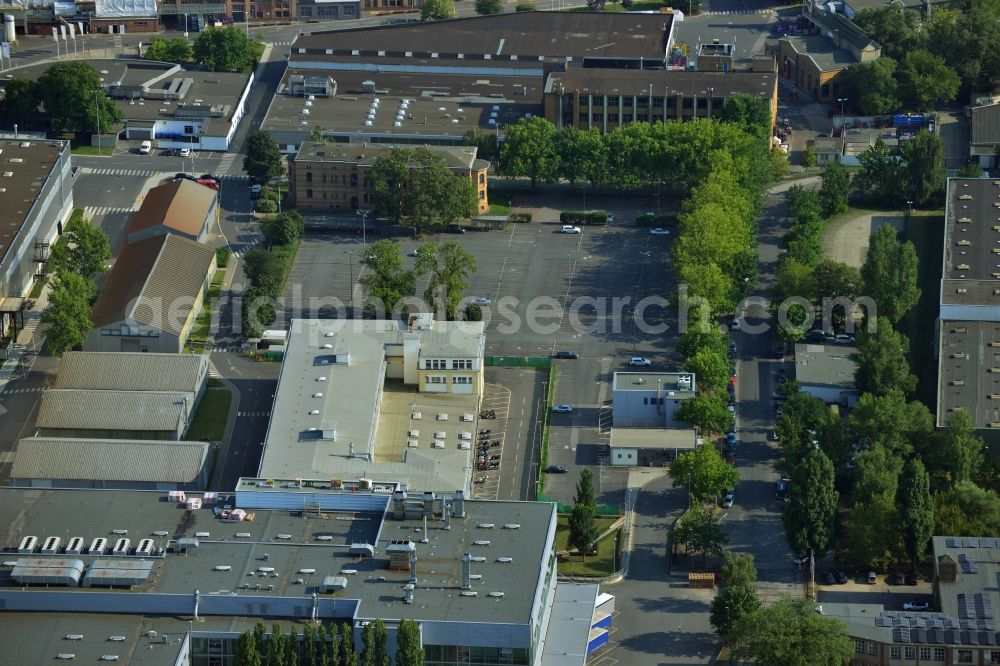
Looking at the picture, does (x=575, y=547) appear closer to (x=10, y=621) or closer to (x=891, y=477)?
(x=891, y=477)

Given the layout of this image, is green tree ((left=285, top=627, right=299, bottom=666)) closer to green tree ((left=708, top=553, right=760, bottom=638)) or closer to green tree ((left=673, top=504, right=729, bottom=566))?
green tree ((left=708, top=553, right=760, bottom=638))

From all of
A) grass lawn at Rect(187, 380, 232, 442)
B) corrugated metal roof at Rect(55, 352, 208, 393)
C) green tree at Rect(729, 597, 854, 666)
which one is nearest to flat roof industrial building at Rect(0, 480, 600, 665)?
green tree at Rect(729, 597, 854, 666)

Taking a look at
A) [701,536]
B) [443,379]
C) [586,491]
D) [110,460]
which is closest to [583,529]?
[586,491]

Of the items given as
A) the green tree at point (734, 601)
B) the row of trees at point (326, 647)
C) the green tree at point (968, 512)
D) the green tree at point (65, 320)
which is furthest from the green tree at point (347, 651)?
the green tree at point (65, 320)

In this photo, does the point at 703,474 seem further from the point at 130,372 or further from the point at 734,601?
the point at 130,372

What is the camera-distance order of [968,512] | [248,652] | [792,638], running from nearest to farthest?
[248,652] < [792,638] < [968,512]

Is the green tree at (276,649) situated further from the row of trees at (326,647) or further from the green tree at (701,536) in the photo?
the green tree at (701,536)

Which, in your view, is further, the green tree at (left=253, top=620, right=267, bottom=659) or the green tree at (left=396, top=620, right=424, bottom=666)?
the green tree at (left=253, top=620, right=267, bottom=659)
